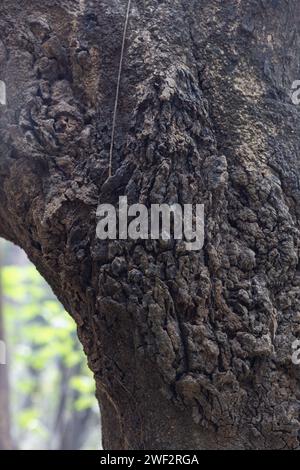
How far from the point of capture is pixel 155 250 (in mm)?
1117

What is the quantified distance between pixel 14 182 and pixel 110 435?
0.66 metres

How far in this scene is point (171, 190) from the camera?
1127mm

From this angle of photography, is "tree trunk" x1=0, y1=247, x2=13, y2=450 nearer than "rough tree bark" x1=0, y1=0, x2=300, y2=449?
No
